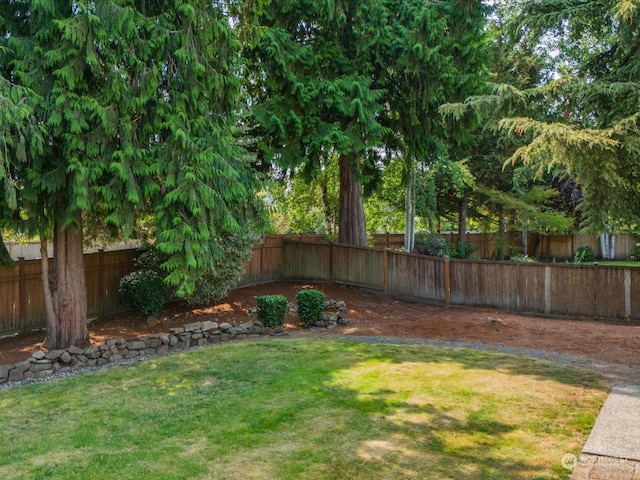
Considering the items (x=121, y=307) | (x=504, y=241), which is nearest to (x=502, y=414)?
(x=121, y=307)

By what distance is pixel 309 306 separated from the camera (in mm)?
10297

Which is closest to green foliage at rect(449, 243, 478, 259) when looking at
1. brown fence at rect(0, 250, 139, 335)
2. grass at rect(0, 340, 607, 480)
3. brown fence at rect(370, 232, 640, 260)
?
brown fence at rect(370, 232, 640, 260)

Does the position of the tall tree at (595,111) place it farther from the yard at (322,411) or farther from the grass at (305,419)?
the grass at (305,419)

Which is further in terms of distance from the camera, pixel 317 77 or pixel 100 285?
pixel 317 77

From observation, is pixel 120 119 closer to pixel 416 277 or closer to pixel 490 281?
pixel 416 277

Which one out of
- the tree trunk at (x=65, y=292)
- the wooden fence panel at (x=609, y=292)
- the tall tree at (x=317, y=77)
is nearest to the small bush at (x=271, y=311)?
the tree trunk at (x=65, y=292)

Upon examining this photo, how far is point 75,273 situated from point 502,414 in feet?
22.9

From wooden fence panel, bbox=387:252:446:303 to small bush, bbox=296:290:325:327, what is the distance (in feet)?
11.8

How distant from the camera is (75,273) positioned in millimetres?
8625

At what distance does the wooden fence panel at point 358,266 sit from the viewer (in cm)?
1394

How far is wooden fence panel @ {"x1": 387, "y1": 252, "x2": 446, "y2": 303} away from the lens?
1269 centimetres

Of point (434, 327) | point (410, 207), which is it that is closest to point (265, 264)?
point (410, 207)

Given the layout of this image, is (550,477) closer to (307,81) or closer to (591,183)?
(591,183)

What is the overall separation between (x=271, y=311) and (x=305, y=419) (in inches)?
192
